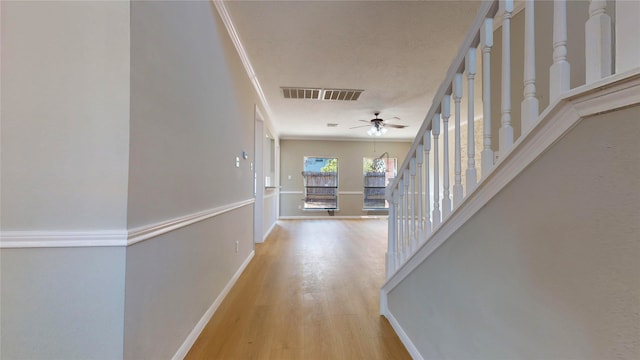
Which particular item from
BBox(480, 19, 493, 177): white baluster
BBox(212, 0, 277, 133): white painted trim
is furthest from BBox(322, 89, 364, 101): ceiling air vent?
BBox(480, 19, 493, 177): white baluster

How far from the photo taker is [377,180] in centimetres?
818

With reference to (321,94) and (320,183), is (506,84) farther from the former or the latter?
(320,183)

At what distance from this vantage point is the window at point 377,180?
8.10m

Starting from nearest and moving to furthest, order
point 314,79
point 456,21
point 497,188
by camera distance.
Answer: point 497,188 < point 456,21 < point 314,79

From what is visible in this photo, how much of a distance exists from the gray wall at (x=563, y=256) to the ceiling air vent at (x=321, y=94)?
124 inches

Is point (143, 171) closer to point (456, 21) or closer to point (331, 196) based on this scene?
point (456, 21)

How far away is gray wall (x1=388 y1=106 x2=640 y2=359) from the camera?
56 cm

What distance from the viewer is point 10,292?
39.8 inches

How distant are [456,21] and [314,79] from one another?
1.72m

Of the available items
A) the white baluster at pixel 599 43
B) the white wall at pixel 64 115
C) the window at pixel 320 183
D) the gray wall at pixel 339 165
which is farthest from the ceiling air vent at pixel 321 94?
the window at pixel 320 183

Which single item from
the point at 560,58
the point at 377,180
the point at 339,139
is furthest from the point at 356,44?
the point at 377,180

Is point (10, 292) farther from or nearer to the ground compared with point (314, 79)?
nearer to the ground

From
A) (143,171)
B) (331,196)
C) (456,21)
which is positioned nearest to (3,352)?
(143,171)

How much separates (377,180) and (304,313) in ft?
21.0
